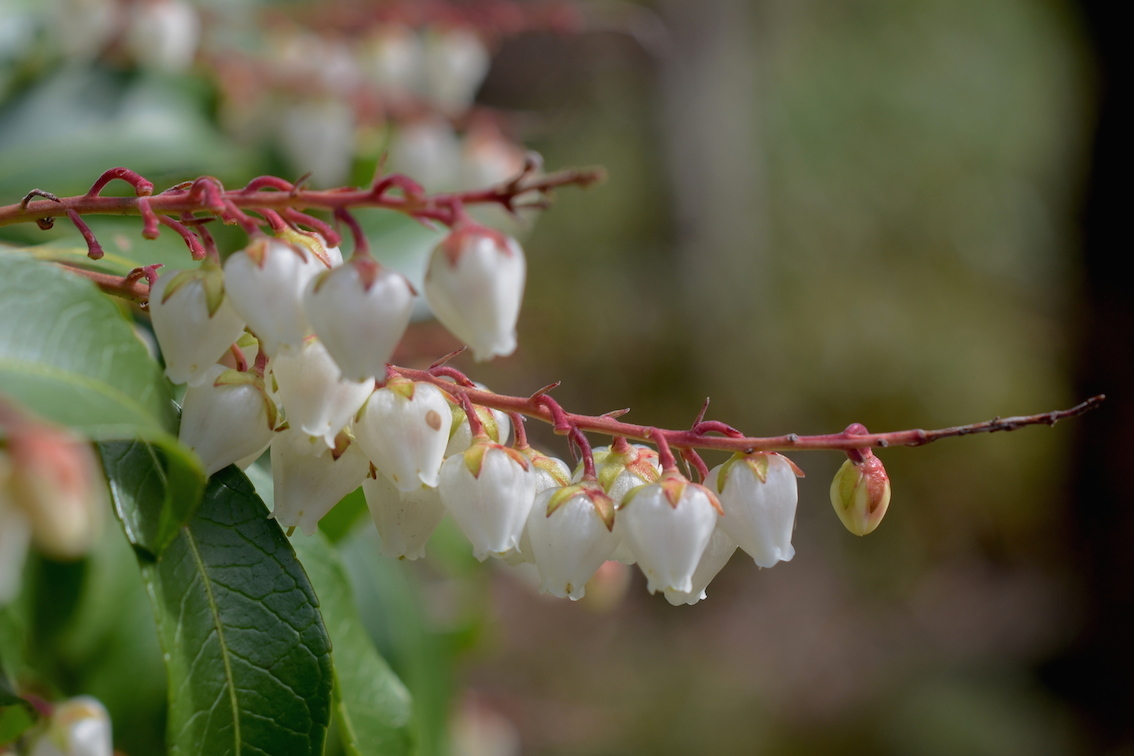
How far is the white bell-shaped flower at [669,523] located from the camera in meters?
0.55

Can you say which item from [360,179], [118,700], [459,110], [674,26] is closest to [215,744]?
[118,700]

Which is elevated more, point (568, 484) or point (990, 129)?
point (990, 129)

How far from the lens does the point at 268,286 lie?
1.61ft

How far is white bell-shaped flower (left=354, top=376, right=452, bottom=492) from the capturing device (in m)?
0.54

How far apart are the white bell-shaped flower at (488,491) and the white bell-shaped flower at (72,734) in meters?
0.38

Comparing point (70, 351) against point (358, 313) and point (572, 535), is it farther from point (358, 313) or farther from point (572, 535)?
point (572, 535)

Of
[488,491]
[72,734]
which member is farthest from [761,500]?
[72,734]

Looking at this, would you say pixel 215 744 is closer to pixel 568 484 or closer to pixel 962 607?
pixel 568 484

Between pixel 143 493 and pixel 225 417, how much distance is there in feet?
0.26

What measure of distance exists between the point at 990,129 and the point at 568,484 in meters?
6.60

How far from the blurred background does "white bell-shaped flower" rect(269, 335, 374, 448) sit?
1.97 feet

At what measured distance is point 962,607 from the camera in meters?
4.98

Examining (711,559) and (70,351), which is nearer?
(70,351)

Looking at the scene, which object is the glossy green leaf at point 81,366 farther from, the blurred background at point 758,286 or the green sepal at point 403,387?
the blurred background at point 758,286
